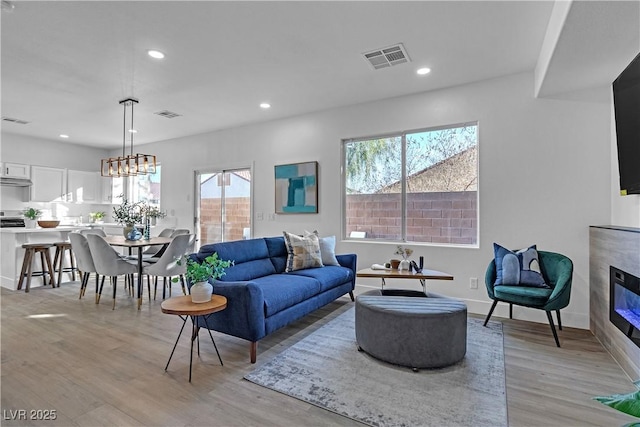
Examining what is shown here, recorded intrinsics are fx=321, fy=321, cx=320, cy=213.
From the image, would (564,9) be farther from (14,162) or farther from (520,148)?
(14,162)

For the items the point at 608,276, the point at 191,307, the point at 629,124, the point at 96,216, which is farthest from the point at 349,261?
the point at 96,216

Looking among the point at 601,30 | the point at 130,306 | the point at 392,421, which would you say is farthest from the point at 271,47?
the point at 130,306

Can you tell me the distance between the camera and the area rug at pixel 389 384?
1897 millimetres

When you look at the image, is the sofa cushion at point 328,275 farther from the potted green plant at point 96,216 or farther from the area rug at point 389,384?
the potted green plant at point 96,216

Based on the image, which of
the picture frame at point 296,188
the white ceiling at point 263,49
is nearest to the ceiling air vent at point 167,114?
the white ceiling at point 263,49

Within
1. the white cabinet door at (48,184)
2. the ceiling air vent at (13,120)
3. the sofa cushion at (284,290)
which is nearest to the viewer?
the sofa cushion at (284,290)

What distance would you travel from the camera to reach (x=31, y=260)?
495 cm

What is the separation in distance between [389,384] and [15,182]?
309 inches

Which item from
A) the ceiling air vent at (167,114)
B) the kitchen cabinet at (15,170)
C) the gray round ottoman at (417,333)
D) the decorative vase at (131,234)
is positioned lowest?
the gray round ottoman at (417,333)

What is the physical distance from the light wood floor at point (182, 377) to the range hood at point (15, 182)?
3995 millimetres

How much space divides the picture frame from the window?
0.54 m

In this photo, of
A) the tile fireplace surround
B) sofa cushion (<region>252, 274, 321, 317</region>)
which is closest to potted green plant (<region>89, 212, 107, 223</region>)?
sofa cushion (<region>252, 274, 321, 317</region>)

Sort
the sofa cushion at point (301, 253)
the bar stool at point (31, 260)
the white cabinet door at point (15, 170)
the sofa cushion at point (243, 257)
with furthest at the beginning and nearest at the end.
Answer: the white cabinet door at point (15, 170) < the bar stool at point (31, 260) < the sofa cushion at point (301, 253) < the sofa cushion at point (243, 257)

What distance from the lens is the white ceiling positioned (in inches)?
102
